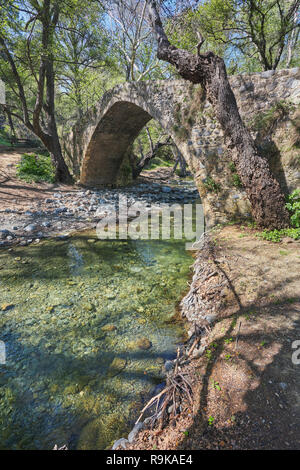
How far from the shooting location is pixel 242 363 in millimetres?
1791

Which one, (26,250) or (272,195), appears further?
(26,250)

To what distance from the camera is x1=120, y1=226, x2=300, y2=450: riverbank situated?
1366mm

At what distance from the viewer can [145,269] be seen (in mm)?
4344

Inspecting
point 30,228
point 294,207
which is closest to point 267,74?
point 294,207

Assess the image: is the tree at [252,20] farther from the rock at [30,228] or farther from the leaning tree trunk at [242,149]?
the rock at [30,228]

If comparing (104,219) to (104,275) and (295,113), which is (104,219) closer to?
(104,275)

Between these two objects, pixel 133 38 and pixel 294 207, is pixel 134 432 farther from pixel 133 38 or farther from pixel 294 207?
pixel 133 38

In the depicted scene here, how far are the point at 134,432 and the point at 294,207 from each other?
3.89 metres

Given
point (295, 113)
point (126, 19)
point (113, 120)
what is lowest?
point (295, 113)

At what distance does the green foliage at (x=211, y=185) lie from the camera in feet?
16.4

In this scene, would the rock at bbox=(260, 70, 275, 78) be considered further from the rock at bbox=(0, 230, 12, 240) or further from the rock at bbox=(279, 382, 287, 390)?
the rock at bbox=(0, 230, 12, 240)

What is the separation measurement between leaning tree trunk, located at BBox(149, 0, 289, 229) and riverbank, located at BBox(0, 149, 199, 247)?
172 inches

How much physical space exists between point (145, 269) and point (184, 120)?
12.4 ft

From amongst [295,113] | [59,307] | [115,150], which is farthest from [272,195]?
[115,150]
